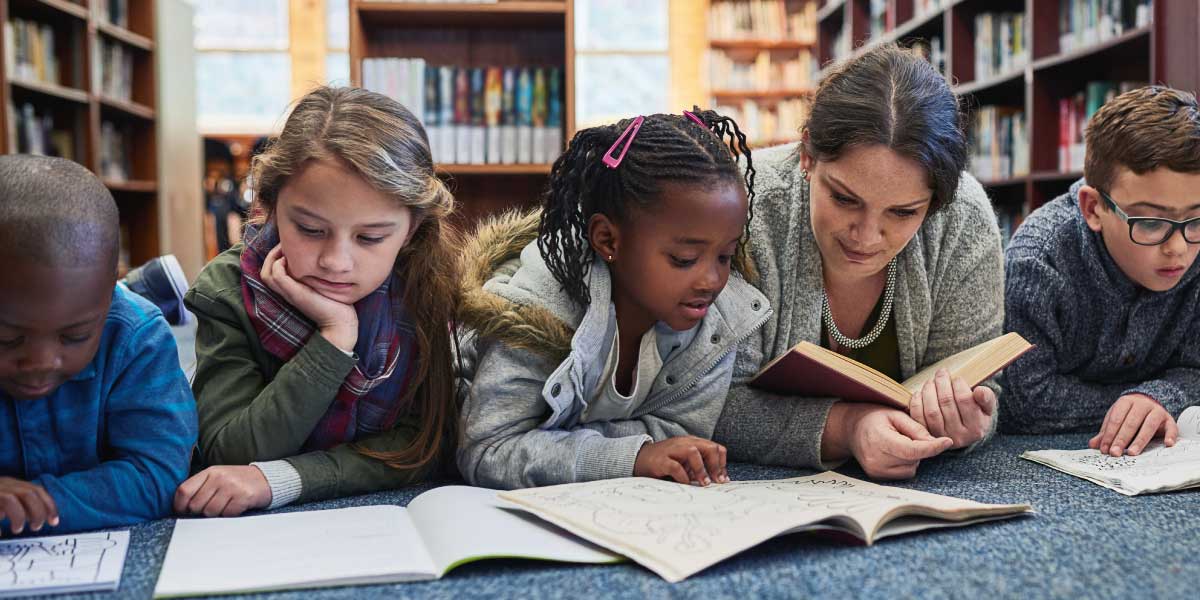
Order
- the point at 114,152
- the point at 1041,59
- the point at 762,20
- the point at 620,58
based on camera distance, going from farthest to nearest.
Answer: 1. the point at 620,58
2. the point at 762,20
3. the point at 114,152
4. the point at 1041,59

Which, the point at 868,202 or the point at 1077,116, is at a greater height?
the point at 1077,116

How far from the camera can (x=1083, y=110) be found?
2.92 metres

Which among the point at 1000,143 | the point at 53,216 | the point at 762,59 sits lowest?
the point at 53,216

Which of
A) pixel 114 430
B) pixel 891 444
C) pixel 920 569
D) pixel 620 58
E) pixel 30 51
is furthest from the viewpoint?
pixel 620 58

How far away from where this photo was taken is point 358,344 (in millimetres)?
1221

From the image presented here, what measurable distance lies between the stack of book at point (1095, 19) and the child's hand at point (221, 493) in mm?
2381

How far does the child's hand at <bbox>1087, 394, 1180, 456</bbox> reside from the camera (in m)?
1.34

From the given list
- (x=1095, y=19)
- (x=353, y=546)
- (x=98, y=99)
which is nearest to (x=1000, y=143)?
(x=1095, y=19)

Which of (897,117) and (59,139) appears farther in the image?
(59,139)

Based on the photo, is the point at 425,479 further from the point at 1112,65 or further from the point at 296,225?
the point at 1112,65

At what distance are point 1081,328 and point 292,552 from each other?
4.24 ft

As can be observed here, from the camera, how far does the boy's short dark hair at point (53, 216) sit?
2.93 feet

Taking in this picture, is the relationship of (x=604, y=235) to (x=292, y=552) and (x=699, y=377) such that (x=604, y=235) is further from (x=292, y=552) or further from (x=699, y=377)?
(x=292, y=552)

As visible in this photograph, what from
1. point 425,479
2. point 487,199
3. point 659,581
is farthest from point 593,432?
point 487,199
